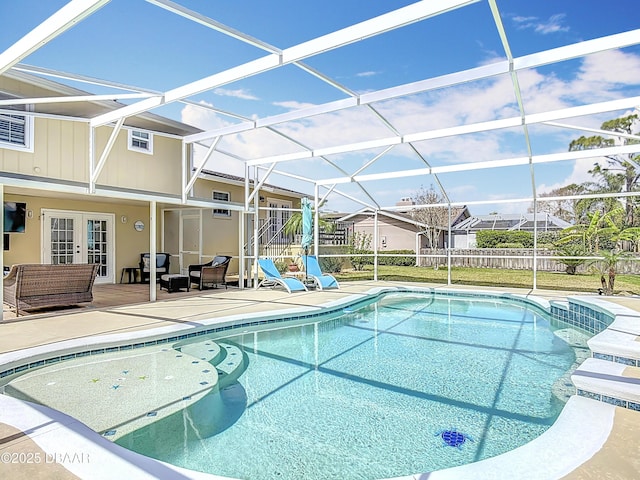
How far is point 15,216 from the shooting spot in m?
10.4

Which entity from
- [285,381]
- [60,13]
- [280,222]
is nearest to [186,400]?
[285,381]

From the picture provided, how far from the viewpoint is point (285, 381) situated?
5.19 metres

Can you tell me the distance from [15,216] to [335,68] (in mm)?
8848

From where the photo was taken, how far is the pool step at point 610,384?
12.1 feet

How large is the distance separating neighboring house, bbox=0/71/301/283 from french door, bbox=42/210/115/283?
28 mm

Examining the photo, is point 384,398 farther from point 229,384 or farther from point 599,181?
point 599,181

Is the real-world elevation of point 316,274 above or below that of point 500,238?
below


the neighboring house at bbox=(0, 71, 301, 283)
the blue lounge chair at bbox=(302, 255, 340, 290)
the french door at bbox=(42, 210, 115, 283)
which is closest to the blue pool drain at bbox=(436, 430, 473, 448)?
the neighboring house at bbox=(0, 71, 301, 283)

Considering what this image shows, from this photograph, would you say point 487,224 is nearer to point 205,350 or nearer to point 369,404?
point 205,350

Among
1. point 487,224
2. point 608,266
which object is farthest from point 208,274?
point 487,224

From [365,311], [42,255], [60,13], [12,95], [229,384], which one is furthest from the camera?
[42,255]

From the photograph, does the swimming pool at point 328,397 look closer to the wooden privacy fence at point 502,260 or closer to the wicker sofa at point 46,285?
the wicker sofa at point 46,285

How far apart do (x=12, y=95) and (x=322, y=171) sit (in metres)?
8.46

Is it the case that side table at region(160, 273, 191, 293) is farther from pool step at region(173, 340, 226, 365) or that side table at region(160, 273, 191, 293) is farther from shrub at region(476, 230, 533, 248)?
shrub at region(476, 230, 533, 248)
